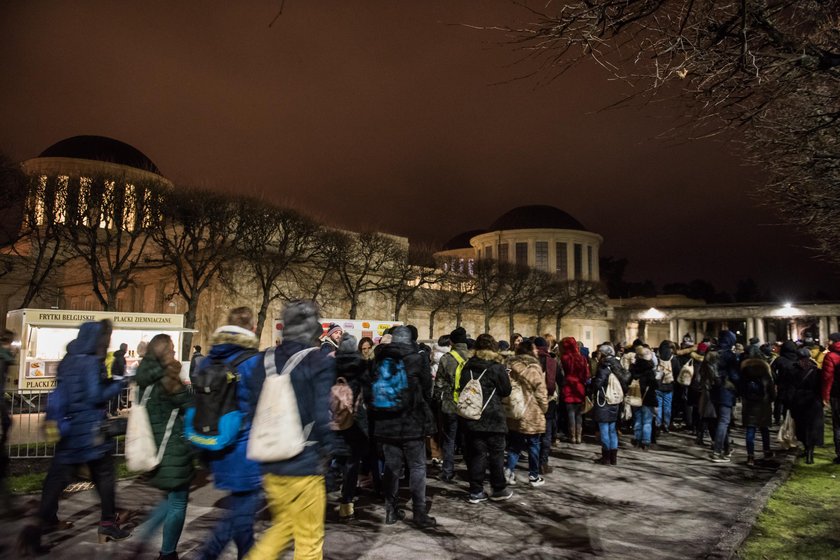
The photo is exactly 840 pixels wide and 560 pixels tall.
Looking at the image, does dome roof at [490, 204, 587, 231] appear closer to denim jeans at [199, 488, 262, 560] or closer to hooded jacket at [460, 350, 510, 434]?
hooded jacket at [460, 350, 510, 434]

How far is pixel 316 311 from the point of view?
154 inches

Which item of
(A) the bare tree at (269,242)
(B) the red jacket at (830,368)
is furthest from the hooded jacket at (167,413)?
(A) the bare tree at (269,242)

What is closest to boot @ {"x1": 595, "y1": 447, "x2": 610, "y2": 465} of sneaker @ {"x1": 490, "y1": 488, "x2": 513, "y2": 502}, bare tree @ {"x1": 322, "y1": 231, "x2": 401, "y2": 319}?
sneaker @ {"x1": 490, "y1": 488, "x2": 513, "y2": 502}

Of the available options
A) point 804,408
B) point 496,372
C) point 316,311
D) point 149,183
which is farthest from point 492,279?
point 316,311

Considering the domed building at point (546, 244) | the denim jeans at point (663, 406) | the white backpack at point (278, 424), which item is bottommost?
the denim jeans at point (663, 406)

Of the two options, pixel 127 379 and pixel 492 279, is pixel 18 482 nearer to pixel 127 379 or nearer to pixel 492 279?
pixel 127 379

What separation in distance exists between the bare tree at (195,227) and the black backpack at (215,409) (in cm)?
2401

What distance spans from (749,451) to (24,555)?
379 inches

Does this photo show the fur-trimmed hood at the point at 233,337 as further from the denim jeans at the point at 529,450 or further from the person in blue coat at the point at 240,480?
the denim jeans at the point at 529,450

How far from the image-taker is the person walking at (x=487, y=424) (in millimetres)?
6594

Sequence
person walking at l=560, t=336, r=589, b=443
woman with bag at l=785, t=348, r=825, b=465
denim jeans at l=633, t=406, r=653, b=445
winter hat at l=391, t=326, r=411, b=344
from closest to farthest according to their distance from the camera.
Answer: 1. winter hat at l=391, t=326, r=411, b=344
2. woman with bag at l=785, t=348, r=825, b=465
3. person walking at l=560, t=336, r=589, b=443
4. denim jeans at l=633, t=406, r=653, b=445

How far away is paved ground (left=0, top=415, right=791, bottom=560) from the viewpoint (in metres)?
5.11

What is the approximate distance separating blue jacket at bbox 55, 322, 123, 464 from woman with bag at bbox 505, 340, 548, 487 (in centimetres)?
475

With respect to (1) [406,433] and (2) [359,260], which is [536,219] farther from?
(1) [406,433]
